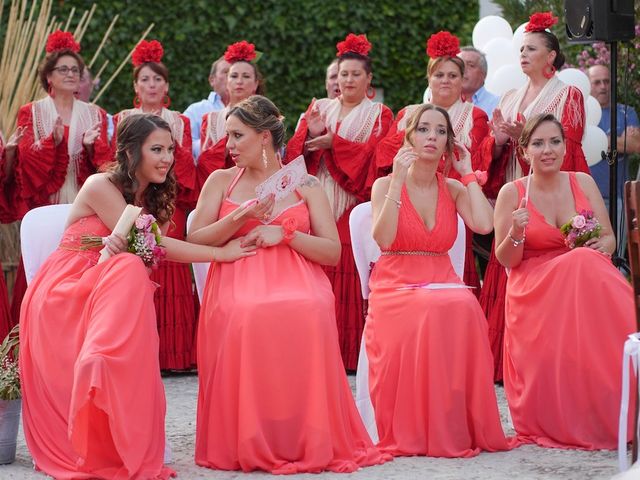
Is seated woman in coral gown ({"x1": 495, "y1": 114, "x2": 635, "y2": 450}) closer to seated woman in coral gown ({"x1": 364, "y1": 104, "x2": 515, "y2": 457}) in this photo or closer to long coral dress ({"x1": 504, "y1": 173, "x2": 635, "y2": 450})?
long coral dress ({"x1": 504, "y1": 173, "x2": 635, "y2": 450})

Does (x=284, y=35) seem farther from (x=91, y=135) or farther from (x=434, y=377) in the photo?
(x=434, y=377)

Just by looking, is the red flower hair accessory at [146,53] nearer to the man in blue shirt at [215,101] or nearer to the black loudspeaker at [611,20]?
the man in blue shirt at [215,101]

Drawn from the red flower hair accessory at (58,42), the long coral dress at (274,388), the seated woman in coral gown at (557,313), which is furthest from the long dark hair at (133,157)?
the red flower hair accessory at (58,42)

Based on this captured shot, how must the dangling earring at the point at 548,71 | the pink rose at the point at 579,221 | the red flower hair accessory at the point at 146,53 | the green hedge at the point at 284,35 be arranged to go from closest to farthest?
the pink rose at the point at 579,221 → the dangling earring at the point at 548,71 → the red flower hair accessory at the point at 146,53 → the green hedge at the point at 284,35

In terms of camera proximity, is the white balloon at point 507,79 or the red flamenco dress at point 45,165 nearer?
the red flamenco dress at point 45,165

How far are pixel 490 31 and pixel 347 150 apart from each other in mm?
2214

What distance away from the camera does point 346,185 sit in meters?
6.83

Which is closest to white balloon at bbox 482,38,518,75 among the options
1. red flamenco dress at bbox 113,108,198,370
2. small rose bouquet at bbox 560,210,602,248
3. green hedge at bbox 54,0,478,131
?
red flamenco dress at bbox 113,108,198,370

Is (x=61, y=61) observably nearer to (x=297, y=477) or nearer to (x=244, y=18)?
(x=297, y=477)

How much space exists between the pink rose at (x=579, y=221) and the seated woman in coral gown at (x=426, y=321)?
391mm

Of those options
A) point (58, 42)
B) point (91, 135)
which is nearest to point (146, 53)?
point (58, 42)

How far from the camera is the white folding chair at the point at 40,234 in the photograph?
5109 millimetres

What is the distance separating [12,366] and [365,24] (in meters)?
6.82

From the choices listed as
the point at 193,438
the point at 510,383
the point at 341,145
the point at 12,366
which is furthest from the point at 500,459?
the point at 341,145
